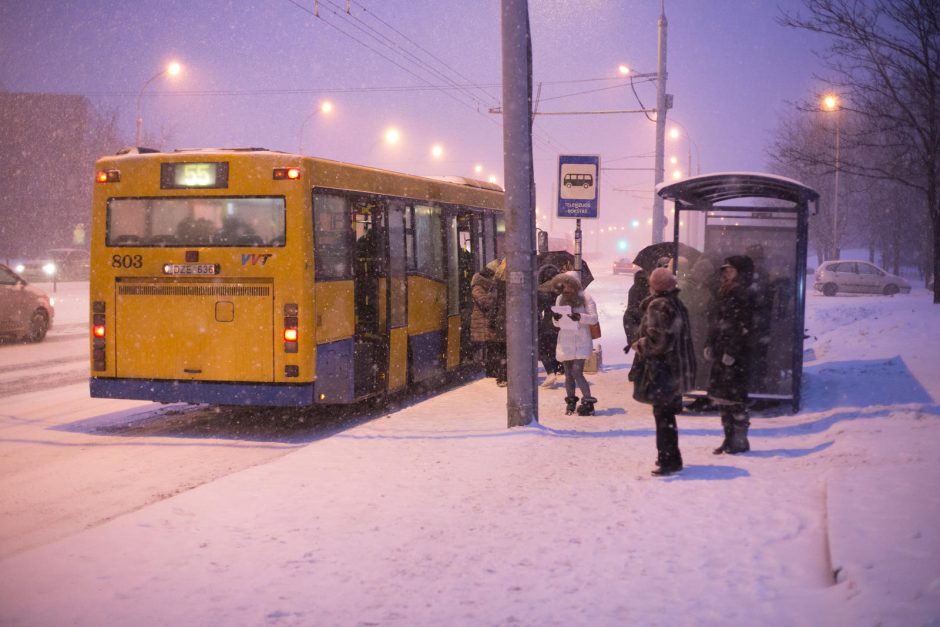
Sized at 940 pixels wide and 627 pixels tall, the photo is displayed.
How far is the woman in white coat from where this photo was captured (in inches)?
417

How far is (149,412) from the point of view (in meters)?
11.9

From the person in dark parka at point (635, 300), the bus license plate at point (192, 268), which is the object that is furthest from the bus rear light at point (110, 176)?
the person in dark parka at point (635, 300)

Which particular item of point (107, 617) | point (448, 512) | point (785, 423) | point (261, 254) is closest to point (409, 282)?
point (261, 254)

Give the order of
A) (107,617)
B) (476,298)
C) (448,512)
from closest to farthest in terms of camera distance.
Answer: (107,617) < (448,512) < (476,298)

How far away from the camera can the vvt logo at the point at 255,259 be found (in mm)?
9906

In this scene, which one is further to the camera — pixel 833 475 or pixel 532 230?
pixel 532 230

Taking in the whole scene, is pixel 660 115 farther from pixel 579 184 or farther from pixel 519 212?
pixel 519 212

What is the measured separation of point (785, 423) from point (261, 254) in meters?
5.86

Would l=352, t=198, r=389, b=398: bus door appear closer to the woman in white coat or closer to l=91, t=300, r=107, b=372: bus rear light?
the woman in white coat

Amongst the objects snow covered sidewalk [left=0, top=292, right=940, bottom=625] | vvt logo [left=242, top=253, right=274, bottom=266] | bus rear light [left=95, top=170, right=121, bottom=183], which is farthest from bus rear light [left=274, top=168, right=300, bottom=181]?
snow covered sidewalk [left=0, top=292, right=940, bottom=625]

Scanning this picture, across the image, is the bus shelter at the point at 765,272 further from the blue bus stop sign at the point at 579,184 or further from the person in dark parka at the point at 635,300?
the blue bus stop sign at the point at 579,184

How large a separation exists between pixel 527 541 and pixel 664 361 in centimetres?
223

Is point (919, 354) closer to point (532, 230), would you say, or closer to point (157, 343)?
point (532, 230)

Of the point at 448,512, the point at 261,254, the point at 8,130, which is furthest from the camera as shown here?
the point at 8,130
